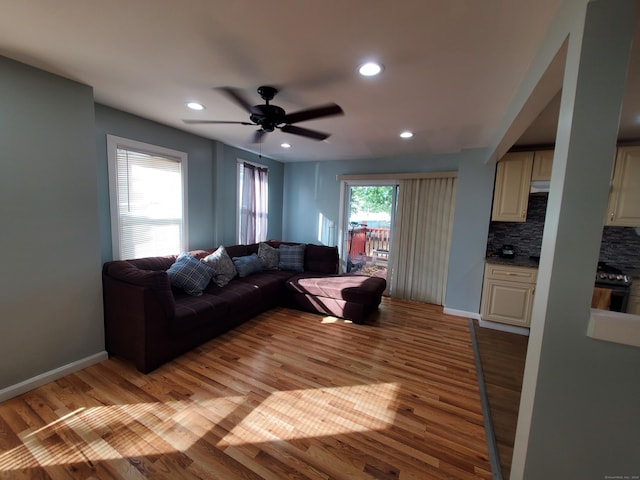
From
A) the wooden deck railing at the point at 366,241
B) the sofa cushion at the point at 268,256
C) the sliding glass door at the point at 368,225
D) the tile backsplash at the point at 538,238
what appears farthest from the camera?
the wooden deck railing at the point at 366,241

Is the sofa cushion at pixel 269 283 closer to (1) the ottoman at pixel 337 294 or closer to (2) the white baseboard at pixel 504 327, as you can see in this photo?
(1) the ottoman at pixel 337 294

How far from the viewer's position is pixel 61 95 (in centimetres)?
208

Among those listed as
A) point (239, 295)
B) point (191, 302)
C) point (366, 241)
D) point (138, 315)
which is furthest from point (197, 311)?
point (366, 241)

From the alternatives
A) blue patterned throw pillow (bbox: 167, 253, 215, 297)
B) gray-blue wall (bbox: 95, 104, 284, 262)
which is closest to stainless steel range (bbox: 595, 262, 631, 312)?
blue patterned throw pillow (bbox: 167, 253, 215, 297)

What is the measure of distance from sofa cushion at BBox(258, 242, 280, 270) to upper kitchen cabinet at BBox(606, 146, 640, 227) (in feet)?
14.5

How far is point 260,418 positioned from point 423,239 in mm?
3571

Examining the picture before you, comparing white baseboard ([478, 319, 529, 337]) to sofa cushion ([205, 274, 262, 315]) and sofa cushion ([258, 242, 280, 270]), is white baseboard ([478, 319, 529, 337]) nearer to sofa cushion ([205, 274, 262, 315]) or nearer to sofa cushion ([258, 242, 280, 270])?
sofa cushion ([205, 274, 262, 315])

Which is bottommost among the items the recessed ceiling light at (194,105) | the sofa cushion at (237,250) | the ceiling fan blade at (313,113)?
the sofa cushion at (237,250)

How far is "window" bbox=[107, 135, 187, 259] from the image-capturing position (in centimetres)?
279

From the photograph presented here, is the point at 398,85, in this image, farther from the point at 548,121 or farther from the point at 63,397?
the point at 63,397

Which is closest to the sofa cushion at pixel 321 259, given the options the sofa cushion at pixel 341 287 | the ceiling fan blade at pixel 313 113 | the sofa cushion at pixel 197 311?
the sofa cushion at pixel 341 287

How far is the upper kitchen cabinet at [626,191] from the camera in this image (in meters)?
2.81

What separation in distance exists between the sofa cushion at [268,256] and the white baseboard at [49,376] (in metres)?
2.34

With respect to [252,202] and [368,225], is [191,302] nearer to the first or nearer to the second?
[252,202]
